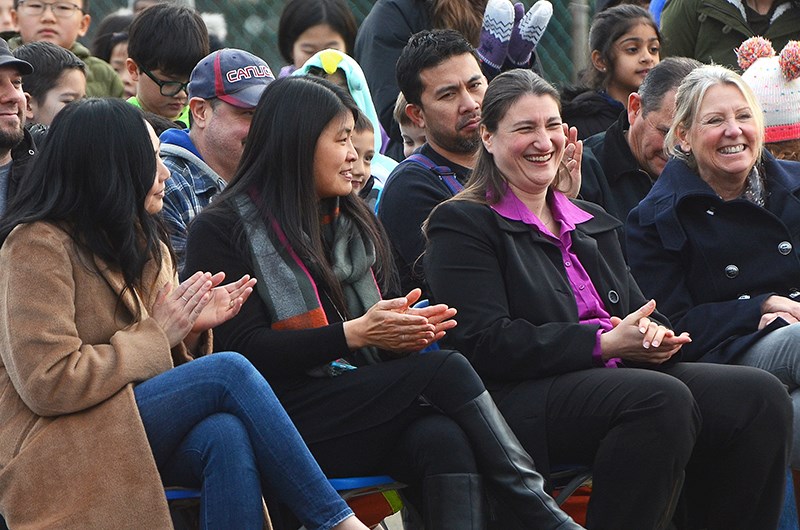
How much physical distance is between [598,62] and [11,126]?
3065 millimetres

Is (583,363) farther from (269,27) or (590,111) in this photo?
(269,27)

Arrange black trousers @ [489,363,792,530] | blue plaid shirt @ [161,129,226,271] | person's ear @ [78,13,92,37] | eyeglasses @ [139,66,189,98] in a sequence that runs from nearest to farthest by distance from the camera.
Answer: black trousers @ [489,363,792,530]
blue plaid shirt @ [161,129,226,271]
eyeglasses @ [139,66,189,98]
person's ear @ [78,13,92,37]

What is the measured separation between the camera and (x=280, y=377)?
154 inches

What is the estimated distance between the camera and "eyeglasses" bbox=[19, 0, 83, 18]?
6629mm

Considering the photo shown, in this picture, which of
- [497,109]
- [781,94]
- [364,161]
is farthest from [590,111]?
[497,109]

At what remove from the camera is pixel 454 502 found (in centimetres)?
369

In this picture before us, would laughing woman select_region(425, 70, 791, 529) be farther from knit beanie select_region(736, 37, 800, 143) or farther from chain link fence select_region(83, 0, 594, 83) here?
chain link fence select_region(83, 0, 594, 83)

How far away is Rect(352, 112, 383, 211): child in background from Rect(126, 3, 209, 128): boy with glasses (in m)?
0.89

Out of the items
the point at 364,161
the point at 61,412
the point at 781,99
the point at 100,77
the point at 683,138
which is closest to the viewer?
the point at 61,412

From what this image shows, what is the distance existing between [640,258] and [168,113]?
2.23 meters

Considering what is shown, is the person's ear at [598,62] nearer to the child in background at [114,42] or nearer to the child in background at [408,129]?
the child in background at [408,129]

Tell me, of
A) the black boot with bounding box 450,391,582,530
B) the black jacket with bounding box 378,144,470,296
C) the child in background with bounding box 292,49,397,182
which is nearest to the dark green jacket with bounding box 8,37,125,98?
the child in background with bounding box 292,49,397,182

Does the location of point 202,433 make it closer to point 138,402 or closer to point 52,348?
point 138,402

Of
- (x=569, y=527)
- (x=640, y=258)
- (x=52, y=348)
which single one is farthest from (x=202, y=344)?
(x=640, y=258)
